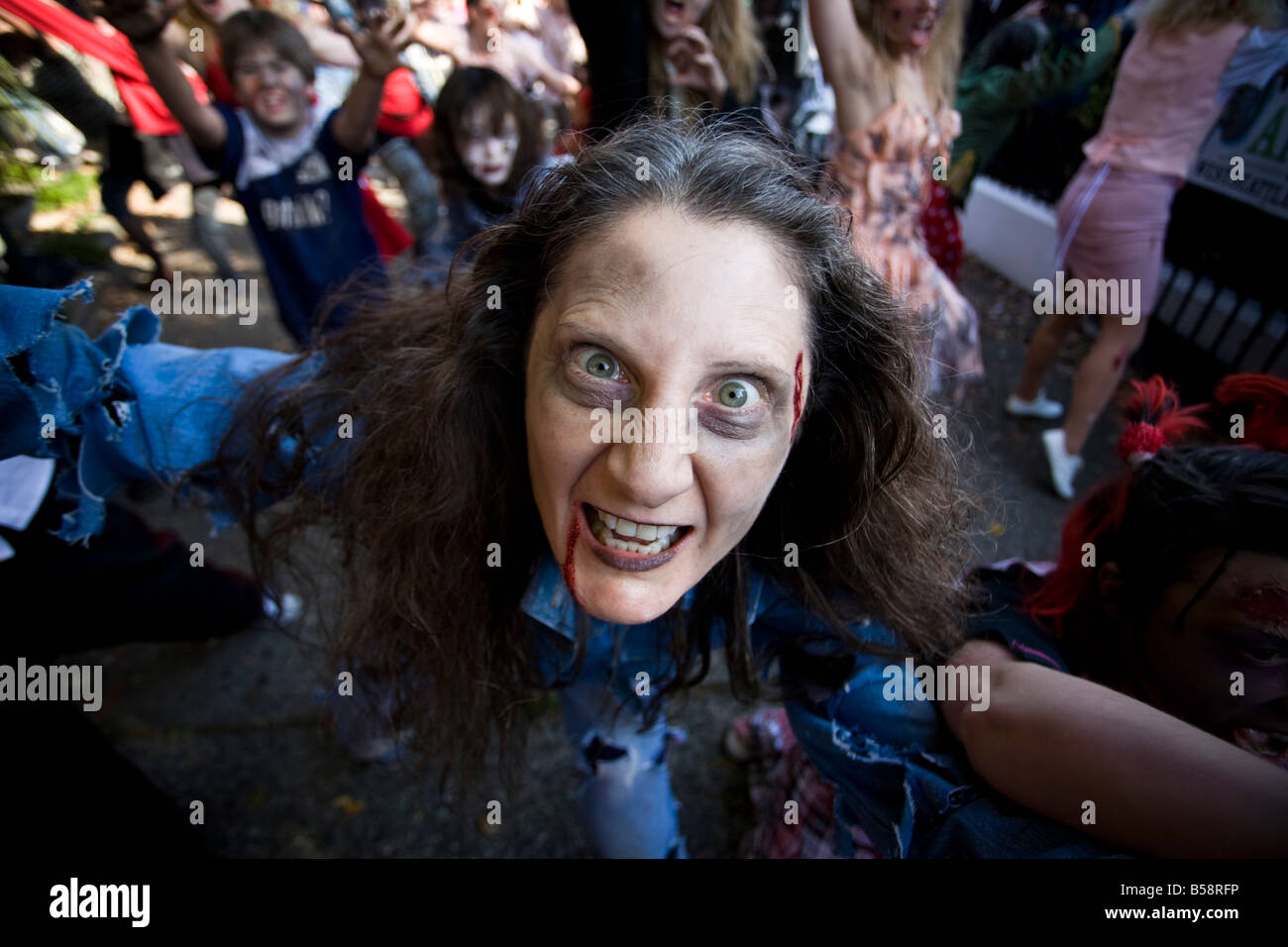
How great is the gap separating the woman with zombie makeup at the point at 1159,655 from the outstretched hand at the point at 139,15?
289 centimetres

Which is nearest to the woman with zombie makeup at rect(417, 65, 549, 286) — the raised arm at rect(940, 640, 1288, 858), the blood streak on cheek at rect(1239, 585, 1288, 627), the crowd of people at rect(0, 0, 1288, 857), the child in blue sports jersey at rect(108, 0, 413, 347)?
the child in blue sports jersey at rect(108, 0, 413, 347)

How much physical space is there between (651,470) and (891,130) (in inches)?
73.9

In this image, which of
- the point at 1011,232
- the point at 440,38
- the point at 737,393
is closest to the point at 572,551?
the point at 737,393

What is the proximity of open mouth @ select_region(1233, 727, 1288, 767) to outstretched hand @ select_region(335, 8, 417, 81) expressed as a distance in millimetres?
3001

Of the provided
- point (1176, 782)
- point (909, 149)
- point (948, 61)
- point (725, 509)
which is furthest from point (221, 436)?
point (948, 61)

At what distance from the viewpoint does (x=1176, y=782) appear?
91 cm

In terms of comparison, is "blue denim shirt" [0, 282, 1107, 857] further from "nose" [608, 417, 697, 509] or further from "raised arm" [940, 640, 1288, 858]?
"nose" [608, 417, 697, 509]

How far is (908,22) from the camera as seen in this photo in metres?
2.19

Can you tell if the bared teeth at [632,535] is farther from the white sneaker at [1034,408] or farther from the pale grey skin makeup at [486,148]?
the white sneaker at [1034,408]

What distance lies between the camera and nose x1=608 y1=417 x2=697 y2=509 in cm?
98

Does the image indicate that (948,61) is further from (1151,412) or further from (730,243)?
(730,243)

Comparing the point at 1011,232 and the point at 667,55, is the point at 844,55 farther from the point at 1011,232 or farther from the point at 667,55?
the point at 1011,232

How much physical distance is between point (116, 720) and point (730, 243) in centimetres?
267
